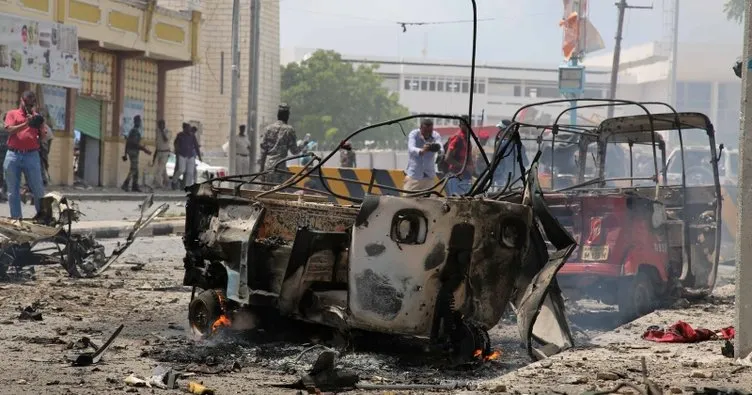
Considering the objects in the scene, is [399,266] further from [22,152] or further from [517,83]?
[517,83]

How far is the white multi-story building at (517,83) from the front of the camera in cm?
9300

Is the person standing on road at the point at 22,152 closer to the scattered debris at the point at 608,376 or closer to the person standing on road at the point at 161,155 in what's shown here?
the scattered debris at the point at 608,376

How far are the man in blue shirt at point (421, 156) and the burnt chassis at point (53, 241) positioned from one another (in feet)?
16.9

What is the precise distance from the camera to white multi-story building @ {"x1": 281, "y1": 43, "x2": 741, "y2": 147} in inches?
3661

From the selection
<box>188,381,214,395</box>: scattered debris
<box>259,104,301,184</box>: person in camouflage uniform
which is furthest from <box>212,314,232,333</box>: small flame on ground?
<box>259,104,301,184</box>: person in camouflage uniform

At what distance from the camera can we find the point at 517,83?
107m

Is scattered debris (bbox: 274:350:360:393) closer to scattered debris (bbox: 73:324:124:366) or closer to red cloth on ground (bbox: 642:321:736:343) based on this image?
scattered debris (bbox: 73:324:124:366)

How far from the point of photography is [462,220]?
667 cm

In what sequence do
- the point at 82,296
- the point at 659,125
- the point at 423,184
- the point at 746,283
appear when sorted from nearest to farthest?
the point at 746,283, the point at 82,296, the point at 659,125, the point at 423,184

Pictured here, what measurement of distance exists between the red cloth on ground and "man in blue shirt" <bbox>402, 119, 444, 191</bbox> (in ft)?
24.8

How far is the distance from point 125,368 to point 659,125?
682 centimetres

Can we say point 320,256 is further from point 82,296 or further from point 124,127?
point 124,127

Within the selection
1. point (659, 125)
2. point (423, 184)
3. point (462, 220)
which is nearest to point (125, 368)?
point (462, 220)

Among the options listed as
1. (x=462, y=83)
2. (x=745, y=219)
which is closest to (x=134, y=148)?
(x=745, y=219)
